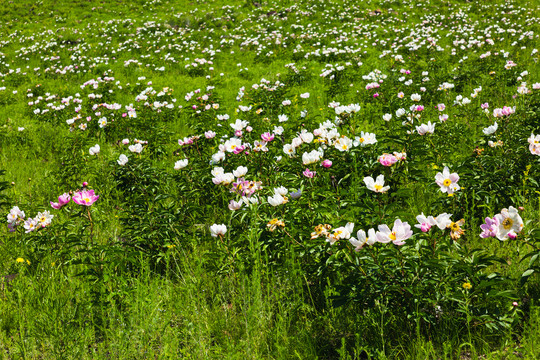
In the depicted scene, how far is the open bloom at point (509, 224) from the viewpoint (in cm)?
146

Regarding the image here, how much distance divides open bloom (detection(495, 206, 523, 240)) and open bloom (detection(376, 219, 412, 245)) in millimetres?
423

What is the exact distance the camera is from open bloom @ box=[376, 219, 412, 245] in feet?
4.74

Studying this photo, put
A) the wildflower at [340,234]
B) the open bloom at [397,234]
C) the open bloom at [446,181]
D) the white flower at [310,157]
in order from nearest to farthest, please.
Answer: the open bloom at [397,234]
the wildflower at [340,234]
the open bloom at [446,181]
the white flower at [310,157]

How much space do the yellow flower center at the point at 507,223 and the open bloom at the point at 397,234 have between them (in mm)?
447

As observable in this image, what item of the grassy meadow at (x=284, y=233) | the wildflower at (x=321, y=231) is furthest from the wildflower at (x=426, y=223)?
the wildflower at (x=321, y=231)

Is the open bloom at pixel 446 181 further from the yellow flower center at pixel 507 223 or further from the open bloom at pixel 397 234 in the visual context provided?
the open bloom at pixel 397 234

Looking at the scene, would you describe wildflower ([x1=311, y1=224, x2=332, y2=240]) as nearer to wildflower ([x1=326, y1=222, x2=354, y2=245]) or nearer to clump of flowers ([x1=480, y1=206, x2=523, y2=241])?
wildflower ([x1=326, y1=222, x2=354, y2=245])

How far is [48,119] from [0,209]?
368 cm

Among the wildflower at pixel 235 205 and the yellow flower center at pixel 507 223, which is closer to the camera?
the yellow flower center at pixel 507 223

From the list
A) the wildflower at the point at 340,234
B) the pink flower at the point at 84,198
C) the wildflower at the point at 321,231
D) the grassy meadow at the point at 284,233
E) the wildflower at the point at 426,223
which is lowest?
the grassy meadow at the point at 284,233

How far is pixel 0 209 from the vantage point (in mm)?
3482

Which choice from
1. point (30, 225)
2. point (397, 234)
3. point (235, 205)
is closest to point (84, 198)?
point (30, 225)

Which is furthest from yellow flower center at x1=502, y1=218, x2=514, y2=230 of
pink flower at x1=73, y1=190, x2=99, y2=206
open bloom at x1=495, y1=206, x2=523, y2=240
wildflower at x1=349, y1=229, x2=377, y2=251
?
pink flower at x1=73, y1=190, x2=99, y2=206

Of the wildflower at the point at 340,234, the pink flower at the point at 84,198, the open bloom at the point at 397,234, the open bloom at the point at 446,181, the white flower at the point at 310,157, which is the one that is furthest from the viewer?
the white flower at the point at 310,157
